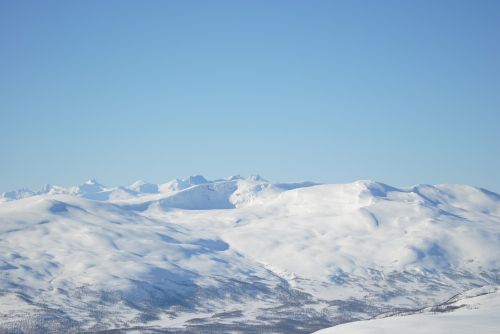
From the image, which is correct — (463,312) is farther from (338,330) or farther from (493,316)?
(338,330)

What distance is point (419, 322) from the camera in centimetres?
16450

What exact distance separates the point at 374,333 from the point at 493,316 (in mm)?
42937

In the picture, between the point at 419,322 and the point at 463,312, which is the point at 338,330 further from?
the point at 463,312

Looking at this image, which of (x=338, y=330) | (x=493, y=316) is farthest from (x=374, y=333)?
A: (x=493, y=316)

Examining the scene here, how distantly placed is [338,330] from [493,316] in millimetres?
47153

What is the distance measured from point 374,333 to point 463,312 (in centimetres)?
5011

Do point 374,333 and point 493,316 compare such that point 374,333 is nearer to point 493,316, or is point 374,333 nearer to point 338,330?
point 338,330

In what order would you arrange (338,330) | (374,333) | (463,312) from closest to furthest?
(374,333) → (338,330) → (463,312)

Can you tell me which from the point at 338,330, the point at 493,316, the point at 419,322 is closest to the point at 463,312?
the point at 493,316

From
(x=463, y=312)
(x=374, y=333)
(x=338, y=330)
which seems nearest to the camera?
(x=374, y=333)

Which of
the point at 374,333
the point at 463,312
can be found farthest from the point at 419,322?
the point at 463,312

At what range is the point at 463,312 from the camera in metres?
189

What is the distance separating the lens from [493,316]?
17200 cm

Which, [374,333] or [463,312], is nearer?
[374,333]
